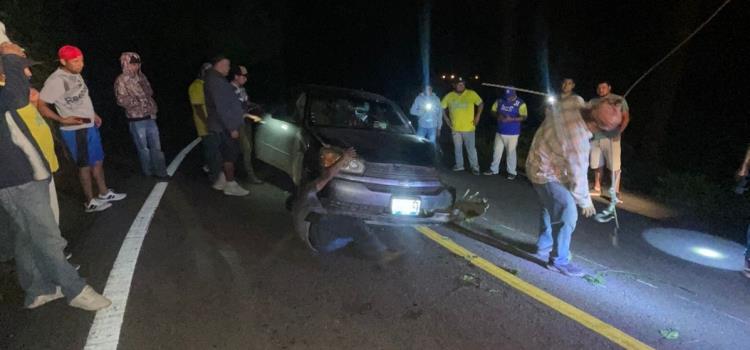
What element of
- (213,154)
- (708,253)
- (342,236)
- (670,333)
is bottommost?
(708,253)

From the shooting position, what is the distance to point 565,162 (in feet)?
14.1

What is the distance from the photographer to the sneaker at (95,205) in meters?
5.51

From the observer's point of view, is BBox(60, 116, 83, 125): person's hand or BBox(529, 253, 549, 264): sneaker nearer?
BBox(529, 253, 549, 264): sneaker

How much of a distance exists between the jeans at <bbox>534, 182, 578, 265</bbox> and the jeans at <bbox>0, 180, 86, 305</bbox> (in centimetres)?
395

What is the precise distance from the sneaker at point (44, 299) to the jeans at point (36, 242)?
26 mm

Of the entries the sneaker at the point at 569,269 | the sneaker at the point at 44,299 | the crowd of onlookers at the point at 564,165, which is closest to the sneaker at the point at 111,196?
the sneaker at the point at 44,299

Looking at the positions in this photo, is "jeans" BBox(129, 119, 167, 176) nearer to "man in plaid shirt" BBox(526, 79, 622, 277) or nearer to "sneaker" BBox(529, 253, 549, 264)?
"man in plaid shirt" BBox(526, 79, 622, 277)

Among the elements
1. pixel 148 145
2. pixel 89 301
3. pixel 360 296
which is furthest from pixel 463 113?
pixel 89 301

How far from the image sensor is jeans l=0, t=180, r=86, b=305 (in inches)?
120

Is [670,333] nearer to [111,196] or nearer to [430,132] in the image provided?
[111,196]

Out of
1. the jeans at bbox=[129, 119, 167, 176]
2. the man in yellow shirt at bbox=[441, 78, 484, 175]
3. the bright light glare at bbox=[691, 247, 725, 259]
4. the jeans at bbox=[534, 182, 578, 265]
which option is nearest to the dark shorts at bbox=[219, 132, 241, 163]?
the jeans at bbox=[129, 119, 167, 176]

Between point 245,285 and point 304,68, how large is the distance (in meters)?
40.2

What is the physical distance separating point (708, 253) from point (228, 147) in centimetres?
606

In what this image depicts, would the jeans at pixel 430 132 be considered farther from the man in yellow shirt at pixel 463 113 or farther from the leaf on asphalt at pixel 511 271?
the leaf on asphalt at pixel 511 271
